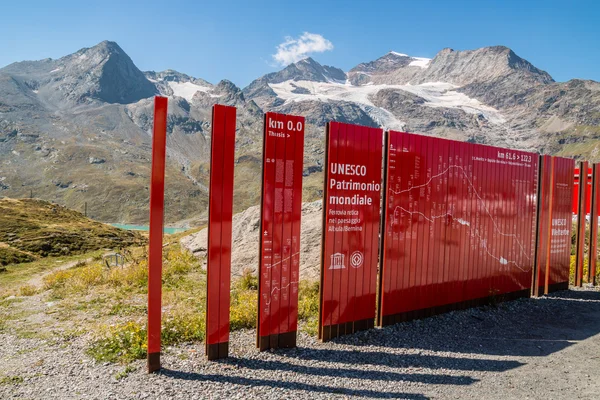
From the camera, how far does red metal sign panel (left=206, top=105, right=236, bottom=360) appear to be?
19.5ft

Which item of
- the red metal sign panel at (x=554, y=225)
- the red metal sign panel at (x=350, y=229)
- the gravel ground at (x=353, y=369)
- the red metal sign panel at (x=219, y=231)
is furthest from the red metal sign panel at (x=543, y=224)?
the red metal sign panel at (x=219, y=231)

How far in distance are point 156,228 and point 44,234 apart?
993 inches

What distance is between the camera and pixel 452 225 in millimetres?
8594

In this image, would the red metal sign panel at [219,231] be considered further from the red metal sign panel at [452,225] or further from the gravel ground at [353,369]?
the red metal sign panel at [452,225]

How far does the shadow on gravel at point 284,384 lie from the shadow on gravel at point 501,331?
117cm

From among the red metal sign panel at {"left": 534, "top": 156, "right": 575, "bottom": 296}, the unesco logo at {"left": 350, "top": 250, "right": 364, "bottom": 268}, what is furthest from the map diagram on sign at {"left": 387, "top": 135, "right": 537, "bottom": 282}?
the unesco logo at {"left": 350, "top": 250, "right": 364, "bottom": 268}

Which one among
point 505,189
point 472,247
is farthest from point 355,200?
point 505,189

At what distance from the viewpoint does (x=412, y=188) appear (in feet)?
25.9

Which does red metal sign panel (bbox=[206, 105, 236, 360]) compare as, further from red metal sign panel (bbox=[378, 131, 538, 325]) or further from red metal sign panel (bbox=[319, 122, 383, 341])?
red metal sign panel (bbox=[378, 131, 538, 325])

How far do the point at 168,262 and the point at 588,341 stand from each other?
33.9ft

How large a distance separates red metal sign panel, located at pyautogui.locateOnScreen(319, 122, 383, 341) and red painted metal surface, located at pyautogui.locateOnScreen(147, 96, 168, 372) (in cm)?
239

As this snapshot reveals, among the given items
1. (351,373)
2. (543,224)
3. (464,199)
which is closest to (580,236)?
(543,224)

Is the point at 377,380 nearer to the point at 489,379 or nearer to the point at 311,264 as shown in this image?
the point at 489,379

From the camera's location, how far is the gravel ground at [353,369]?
5.32 metres
